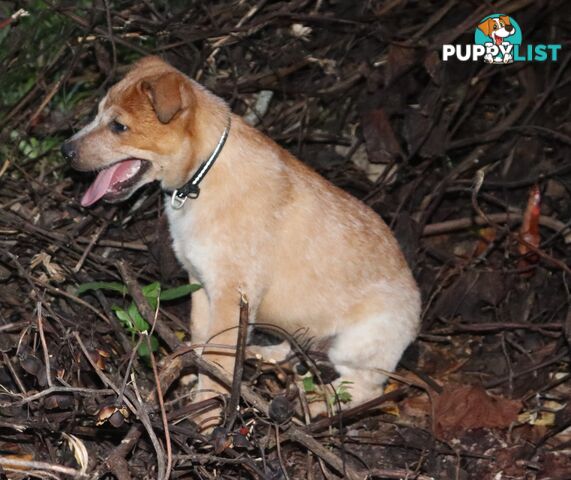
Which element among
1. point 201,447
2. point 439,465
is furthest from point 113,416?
point 439,465

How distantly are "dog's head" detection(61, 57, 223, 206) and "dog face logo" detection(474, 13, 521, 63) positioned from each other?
2.55 metres

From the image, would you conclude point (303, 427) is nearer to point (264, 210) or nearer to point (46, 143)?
point (264, 210)

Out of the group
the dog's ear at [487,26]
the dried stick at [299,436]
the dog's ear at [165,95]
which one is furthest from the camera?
the dog's ear at [487,26]

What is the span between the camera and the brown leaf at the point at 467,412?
18.4ft

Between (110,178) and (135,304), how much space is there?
771 mm

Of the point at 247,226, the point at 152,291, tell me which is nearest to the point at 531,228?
the point at 247,226

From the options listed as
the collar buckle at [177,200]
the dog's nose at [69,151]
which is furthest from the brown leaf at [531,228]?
the dog's nose at [69,151]

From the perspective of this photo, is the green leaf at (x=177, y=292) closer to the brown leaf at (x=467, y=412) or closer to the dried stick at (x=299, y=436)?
the dried stick at (x=299, y=436)

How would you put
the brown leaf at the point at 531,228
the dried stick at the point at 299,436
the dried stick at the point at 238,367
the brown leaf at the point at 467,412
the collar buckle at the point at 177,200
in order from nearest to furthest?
1. the dried stick at the point at 238,367
2. the dried stick at the point at 299,436
3. the collar buckle at the point at 177,200
4. the brown leaf at the point at 467,412
5. the brown leaf at the point at 531,228

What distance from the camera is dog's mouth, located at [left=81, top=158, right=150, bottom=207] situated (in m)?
5.30

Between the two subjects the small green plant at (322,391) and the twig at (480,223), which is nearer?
the small green plant at (322,391)

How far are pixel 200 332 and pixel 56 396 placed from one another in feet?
5.75

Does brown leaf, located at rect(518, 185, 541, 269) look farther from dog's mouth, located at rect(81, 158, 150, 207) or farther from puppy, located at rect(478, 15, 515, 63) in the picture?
dog's mouth, located at rect(81, 158, 150, 207)

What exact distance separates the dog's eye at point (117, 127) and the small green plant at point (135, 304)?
2.92 ft
